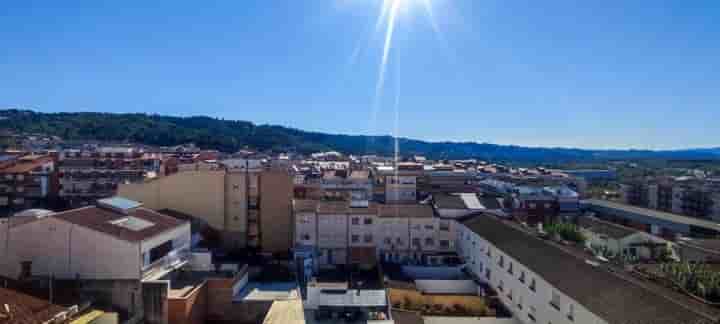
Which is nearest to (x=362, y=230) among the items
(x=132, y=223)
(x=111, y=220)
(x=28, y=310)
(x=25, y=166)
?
(x=132, y=223)

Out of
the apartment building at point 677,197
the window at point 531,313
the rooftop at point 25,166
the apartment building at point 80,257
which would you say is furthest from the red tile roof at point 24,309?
the apartment building at point 677,197

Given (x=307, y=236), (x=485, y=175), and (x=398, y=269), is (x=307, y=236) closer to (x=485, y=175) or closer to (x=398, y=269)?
(x=398, y=269)

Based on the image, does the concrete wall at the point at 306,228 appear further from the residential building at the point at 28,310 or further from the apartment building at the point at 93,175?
the apartment building at the point at 93,175

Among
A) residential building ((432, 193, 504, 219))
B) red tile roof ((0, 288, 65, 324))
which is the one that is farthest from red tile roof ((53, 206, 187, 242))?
residential building ((432, 193, 504, 219))

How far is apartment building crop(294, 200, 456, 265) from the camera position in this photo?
3494cm

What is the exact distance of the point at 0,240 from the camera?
74.8 feet

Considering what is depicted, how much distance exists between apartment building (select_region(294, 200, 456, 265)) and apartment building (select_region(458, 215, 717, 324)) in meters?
4.13

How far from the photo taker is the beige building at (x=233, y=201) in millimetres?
36375

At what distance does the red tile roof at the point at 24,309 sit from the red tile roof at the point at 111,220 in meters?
4.87

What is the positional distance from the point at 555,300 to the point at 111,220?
24.2m

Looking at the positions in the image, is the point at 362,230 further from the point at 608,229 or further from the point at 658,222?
the point at 658,222

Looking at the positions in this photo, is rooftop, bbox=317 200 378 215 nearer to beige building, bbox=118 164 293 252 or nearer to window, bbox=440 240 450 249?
beige building, bbox=118 164 293 252

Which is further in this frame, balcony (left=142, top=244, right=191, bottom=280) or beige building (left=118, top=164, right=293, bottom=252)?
beige building (left=118, top=164, right=293, bottom=252)

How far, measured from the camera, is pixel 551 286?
18703 millimetres
